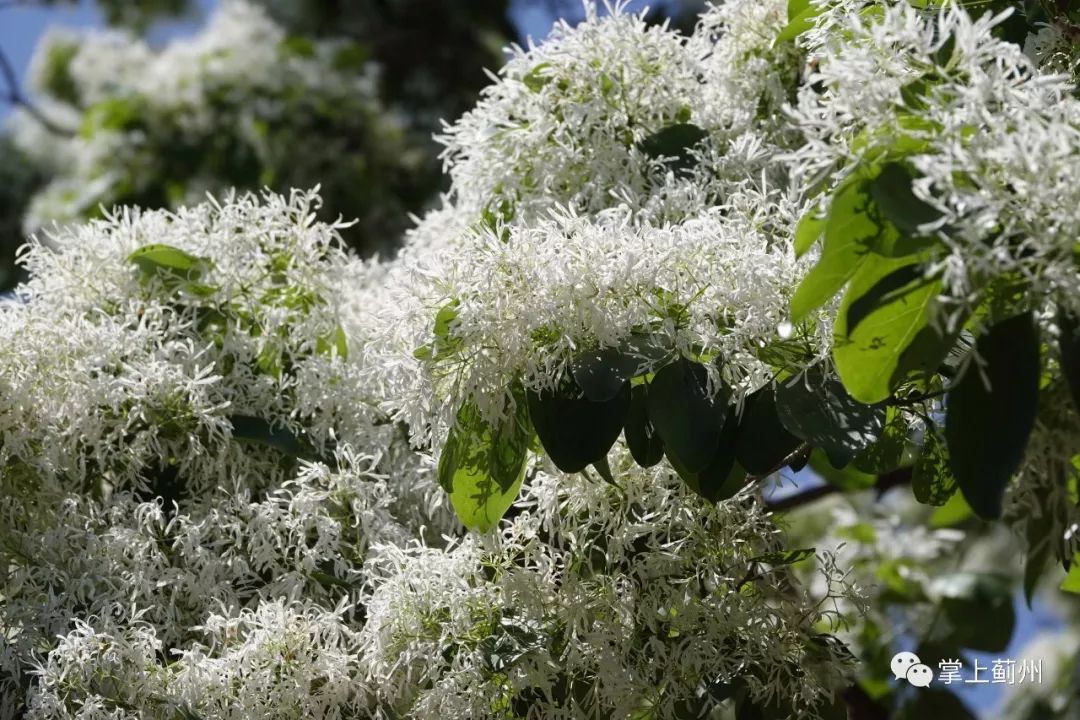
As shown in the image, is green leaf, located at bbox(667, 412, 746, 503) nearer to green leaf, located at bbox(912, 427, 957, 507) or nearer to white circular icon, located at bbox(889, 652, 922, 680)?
green leaf, located at bbox(912, 427, 957, 507)

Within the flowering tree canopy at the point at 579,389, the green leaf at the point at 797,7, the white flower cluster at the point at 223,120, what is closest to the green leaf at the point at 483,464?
the flowering tree canopy at the point at 579,389

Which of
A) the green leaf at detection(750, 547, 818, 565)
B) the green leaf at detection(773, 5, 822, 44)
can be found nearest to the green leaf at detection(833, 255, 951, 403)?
the green leaf at detection(750, 547, 818, 565)

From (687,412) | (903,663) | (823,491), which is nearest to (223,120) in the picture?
(823,491)

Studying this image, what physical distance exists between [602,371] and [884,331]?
218mm

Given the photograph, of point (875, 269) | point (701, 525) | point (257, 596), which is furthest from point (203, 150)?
point (875, 269)

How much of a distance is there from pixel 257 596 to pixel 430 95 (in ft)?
9.98

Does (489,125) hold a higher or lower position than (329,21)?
lower

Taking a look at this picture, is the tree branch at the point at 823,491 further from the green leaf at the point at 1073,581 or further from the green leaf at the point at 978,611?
the green leaf at the point at 1073,581

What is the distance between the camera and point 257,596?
4.48 feet

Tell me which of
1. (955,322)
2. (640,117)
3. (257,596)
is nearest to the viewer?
(955,322)

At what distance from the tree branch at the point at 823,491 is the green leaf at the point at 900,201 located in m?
0.67

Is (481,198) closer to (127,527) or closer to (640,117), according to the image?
(640,117)

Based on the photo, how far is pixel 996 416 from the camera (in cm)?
91

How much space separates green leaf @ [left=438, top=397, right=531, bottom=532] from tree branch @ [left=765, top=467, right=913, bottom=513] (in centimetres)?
46
